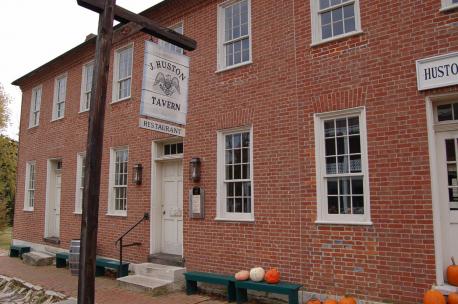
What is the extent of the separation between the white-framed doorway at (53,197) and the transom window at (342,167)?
1019 cm

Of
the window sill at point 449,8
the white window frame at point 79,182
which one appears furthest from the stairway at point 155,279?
the window sill at point 449,8

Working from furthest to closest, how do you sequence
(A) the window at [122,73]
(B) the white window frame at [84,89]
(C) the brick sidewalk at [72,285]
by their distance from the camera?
(B) the white window frame at [84,89] → (A) the window at [122,73] → (C) the brick sidewalk at [72,285]

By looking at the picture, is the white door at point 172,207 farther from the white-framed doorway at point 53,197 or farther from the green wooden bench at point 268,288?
the white-framed doorway at point 53,197

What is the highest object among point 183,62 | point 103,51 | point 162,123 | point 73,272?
point 183,62

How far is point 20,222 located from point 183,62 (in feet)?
39.9

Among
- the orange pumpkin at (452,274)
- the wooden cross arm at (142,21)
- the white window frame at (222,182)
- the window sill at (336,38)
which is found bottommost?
the orange pumpkin at (452,274)

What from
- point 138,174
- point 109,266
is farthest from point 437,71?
point 109,266

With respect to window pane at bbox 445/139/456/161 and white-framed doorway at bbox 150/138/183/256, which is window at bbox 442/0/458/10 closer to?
window pane at bbox 445/139/456/161

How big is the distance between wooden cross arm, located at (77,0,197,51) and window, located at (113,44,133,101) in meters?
4.98

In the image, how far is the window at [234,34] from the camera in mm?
8383

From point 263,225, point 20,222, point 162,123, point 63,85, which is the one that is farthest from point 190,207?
point 20,222

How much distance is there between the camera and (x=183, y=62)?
6.45 metres

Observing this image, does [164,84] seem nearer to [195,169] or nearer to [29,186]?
[195,169]

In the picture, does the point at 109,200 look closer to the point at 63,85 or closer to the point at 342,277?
the point at 63,85
